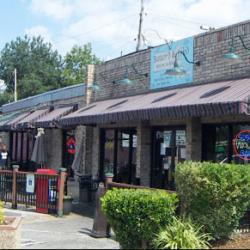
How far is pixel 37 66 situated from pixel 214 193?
75.8 meters

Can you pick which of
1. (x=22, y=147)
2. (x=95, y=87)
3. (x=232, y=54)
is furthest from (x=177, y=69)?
(x=22, y=147)

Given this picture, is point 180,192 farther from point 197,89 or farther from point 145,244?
point 197,89

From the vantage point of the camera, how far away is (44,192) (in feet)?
50.1

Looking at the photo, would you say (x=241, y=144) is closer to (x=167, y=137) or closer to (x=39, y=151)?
(x=167, y=137)

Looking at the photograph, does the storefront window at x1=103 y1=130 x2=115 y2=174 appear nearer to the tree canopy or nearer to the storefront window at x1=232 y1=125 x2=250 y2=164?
the storefront window at x1=232 y1=125 x2=250 y2=164

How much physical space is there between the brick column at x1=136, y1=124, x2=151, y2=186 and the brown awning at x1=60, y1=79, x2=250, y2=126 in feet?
3.50

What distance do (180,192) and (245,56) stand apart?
4.93 meters

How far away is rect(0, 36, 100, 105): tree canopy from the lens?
74375 millimetres

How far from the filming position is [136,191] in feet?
31.3

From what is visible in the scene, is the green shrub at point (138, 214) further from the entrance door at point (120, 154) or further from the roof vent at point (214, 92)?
the entrance door at point (120, 154)

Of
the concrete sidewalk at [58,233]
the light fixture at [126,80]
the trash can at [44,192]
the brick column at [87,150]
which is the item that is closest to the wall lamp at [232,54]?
the light fixture at [126,80]

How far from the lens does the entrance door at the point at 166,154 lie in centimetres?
1587

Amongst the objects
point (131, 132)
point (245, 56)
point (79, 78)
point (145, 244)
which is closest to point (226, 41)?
point (245, 56)

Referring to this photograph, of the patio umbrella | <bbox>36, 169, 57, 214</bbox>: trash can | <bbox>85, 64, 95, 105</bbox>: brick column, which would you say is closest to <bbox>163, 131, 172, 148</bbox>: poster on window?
<bbox>36, 169, 57, 214</bbox>: trash can
